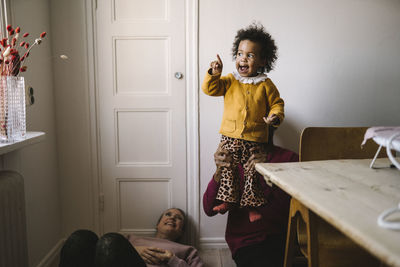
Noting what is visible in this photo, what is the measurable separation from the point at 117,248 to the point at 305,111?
5.16 ft

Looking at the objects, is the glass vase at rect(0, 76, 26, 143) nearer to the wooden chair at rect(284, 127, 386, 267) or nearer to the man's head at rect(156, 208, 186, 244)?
the man's head at rect(156, 208, 186, 244)

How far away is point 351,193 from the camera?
921mm

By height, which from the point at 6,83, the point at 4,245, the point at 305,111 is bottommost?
the point at 4,245

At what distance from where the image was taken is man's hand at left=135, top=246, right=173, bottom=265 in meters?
1.94

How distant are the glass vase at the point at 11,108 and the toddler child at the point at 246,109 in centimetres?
86

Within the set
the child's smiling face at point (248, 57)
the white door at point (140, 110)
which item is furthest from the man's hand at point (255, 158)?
the white door at point (140, 110)

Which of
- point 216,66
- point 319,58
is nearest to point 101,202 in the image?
point 216,66

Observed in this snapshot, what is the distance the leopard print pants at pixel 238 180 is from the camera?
1.66 meters

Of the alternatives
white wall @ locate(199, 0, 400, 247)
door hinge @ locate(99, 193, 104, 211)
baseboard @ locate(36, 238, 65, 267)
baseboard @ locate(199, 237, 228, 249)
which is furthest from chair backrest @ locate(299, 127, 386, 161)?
baseboard @ locate(36, 238, 65, 267)

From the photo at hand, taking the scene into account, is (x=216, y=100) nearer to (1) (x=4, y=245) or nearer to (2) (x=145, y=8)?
(2) (x=145, y=8)

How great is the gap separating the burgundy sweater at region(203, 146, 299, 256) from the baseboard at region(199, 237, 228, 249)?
508 mm

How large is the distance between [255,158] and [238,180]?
0.16 metres

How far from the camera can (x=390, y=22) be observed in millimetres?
2262

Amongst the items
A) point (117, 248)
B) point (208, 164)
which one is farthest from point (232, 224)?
point (117, 248)
